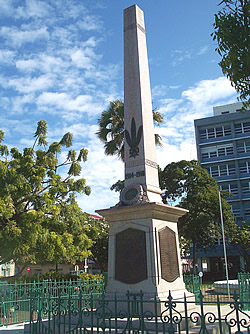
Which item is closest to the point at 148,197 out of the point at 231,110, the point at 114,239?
the point at 114,239

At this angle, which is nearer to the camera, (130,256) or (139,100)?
(130,256)

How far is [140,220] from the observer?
9211mm

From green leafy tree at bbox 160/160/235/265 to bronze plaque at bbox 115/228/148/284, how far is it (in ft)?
68.9

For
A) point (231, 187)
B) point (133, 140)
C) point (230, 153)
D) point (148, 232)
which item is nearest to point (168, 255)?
point (148, 232)

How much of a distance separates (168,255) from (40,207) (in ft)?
32.2

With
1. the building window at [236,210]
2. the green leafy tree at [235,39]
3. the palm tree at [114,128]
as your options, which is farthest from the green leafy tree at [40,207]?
the building window at [236,210]

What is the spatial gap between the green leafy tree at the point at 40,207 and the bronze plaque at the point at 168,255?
851 centimetres

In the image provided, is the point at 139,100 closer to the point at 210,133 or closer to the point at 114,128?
the point at 114,128

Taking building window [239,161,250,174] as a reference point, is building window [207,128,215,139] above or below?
above

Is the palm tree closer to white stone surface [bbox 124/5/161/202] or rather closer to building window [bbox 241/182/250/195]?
white stone surface [bbox 124/5/161/202]

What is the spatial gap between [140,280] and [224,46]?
575cm

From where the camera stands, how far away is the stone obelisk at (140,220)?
883 centimetres

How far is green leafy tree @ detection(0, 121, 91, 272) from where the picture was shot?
16359mm

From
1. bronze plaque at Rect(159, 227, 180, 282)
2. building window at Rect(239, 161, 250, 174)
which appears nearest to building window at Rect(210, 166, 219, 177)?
building window at Rect(239, 161, 250, 174)
